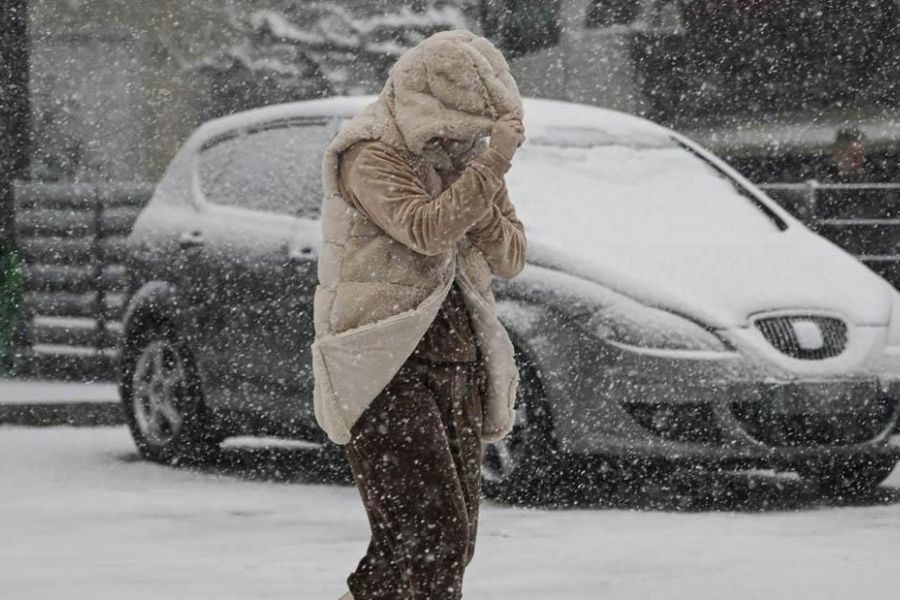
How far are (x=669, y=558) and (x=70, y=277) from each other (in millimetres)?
10110

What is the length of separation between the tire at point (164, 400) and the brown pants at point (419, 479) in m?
5.09

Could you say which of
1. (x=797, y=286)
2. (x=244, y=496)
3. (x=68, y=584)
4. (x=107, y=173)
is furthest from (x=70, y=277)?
(x=68, y=584)

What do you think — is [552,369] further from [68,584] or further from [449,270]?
[449,270]

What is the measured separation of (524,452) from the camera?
8.96 meters

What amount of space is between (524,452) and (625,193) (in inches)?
55.7

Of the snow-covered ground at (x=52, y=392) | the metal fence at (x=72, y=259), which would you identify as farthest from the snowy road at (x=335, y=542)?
the metal fence at (x=72, y=259)

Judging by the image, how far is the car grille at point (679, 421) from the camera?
8797 mm

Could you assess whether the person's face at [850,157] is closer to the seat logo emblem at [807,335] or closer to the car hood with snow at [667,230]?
the car hood with snow at [667,230]

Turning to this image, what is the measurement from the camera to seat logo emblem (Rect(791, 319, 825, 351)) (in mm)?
8953

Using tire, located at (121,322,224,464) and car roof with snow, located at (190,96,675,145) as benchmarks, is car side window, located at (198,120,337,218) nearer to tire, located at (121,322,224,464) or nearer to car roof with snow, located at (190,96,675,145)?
car roof with snow, located at (190,96,675,145)

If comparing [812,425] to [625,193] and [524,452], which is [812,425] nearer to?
[524,452]

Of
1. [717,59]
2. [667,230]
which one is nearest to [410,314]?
[667,230]

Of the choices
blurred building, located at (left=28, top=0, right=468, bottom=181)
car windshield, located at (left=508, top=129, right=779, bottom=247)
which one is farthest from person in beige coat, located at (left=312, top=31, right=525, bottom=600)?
blurred building, located at (left=28, top=0, right=468, bottom=181)

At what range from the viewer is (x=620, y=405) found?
8.77m
